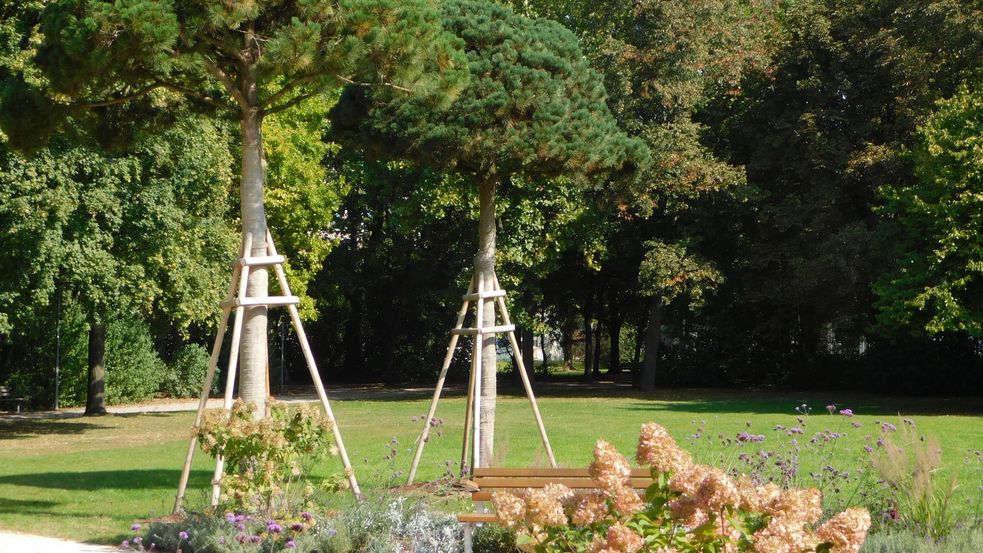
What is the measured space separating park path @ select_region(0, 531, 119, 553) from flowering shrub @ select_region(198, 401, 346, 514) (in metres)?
1.21

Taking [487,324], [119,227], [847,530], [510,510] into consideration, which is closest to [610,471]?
[510,510]

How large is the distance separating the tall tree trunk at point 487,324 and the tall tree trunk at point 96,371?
15181 millimetres

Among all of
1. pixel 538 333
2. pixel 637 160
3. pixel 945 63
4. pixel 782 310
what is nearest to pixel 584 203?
pixel 538 333

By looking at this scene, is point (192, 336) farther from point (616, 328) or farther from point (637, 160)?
point (637, 160)

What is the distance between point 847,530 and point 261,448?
431 cm

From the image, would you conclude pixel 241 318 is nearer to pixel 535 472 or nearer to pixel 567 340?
pixel 535 472

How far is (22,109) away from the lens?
30.9 feet

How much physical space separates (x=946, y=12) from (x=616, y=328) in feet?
67.5

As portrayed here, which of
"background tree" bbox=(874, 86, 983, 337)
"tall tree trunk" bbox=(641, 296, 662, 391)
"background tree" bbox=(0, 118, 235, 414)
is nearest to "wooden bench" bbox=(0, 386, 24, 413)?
"background tree" bbox=(0, 118, 235, 414)

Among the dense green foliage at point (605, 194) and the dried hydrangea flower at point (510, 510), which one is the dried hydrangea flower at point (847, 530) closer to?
the dried hydrangea flower at point (510, 510)

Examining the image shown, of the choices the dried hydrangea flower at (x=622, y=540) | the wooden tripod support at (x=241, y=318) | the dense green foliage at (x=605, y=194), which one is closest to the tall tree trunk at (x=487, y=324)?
the dense green foliage at (x=605, y=194)

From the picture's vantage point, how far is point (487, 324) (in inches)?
442

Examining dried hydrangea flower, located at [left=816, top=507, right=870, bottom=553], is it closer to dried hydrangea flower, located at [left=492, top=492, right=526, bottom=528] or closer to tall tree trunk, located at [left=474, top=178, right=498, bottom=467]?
dried hydrangea flower, located at [left=492, top=492, right=526, bottom=528]

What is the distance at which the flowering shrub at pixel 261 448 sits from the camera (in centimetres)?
724
